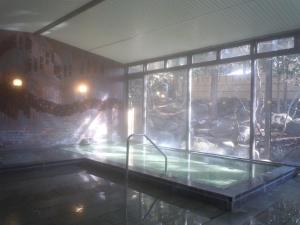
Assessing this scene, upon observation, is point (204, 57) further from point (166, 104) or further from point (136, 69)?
point (166, 104)

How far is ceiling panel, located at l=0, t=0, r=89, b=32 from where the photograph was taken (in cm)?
514

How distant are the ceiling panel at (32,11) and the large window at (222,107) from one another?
480cm

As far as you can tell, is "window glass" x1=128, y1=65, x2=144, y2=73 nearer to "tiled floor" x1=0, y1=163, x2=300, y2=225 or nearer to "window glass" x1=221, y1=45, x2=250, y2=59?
"window glass" x1=221, y1=45, x2=250, y2=59

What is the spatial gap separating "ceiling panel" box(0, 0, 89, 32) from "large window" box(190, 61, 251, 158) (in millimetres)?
4800

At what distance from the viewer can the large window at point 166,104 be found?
30.2 ft

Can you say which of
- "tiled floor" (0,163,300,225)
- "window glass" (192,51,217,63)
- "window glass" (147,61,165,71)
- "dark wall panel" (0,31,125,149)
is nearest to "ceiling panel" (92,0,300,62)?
"window glass" (192,51,217,63)

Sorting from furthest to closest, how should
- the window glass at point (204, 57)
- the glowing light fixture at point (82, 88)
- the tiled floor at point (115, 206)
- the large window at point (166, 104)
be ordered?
the large window at point (166, 104) < the glowing light fixture at point (82, 88) < the window glass at point (204, 57) < the tiled floor at point (115, 206)

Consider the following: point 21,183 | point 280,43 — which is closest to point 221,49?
point 280,43

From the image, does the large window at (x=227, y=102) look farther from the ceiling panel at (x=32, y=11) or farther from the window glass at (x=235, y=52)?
the ceiling panel at (x=32, y=11)

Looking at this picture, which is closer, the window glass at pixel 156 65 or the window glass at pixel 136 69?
the window glass at pixel 156 65

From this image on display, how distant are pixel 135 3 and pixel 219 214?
385 cm

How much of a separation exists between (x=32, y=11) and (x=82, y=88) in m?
3.23

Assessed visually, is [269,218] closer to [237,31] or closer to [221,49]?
[237,31]

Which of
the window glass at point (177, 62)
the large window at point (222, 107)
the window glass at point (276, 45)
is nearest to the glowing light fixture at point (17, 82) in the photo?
the window glass at point (177, 62)
